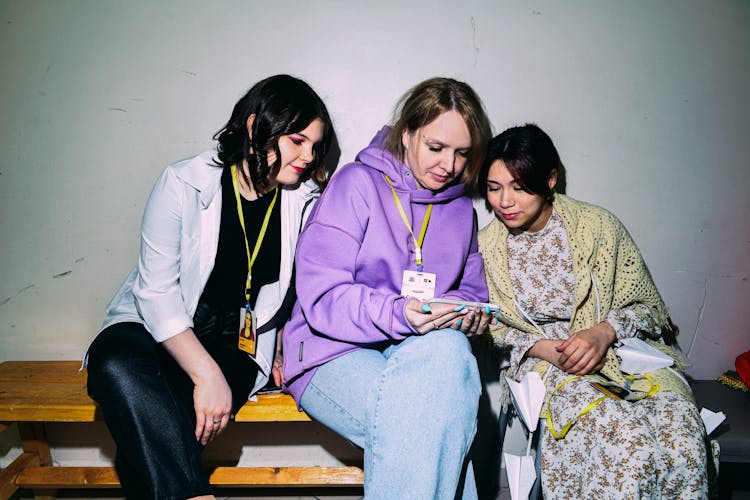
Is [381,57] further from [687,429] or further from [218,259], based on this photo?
[687,429]

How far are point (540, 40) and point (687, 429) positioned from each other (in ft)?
5.31

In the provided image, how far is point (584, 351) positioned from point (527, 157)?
2.52 feet

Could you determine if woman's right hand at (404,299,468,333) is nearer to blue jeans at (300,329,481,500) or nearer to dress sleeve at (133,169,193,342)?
blue jeans at (300,329,481,500)

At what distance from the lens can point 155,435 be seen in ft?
4.80

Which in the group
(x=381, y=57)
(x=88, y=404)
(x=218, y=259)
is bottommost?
(x=88, y=404)

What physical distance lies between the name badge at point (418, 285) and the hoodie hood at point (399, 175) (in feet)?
0.96

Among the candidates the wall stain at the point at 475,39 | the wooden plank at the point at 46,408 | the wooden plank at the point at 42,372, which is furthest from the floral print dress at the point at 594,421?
the wooden plank at the point at 42,372

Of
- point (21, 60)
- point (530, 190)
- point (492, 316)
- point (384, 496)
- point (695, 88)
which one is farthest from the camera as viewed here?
point (695, 88)

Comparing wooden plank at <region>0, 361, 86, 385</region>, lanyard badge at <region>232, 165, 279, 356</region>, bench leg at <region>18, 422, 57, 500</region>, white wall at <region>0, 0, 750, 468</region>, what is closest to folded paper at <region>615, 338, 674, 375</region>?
white wall at <region>0, 0, 750, 468</region>

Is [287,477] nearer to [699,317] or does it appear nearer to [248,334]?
[248,334]

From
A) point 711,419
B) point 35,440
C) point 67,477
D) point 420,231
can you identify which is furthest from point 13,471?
point 711,419

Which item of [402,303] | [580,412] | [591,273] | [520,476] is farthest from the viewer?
[591,273]

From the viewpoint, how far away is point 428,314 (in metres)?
1.53

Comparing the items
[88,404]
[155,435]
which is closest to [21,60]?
[88,404]
